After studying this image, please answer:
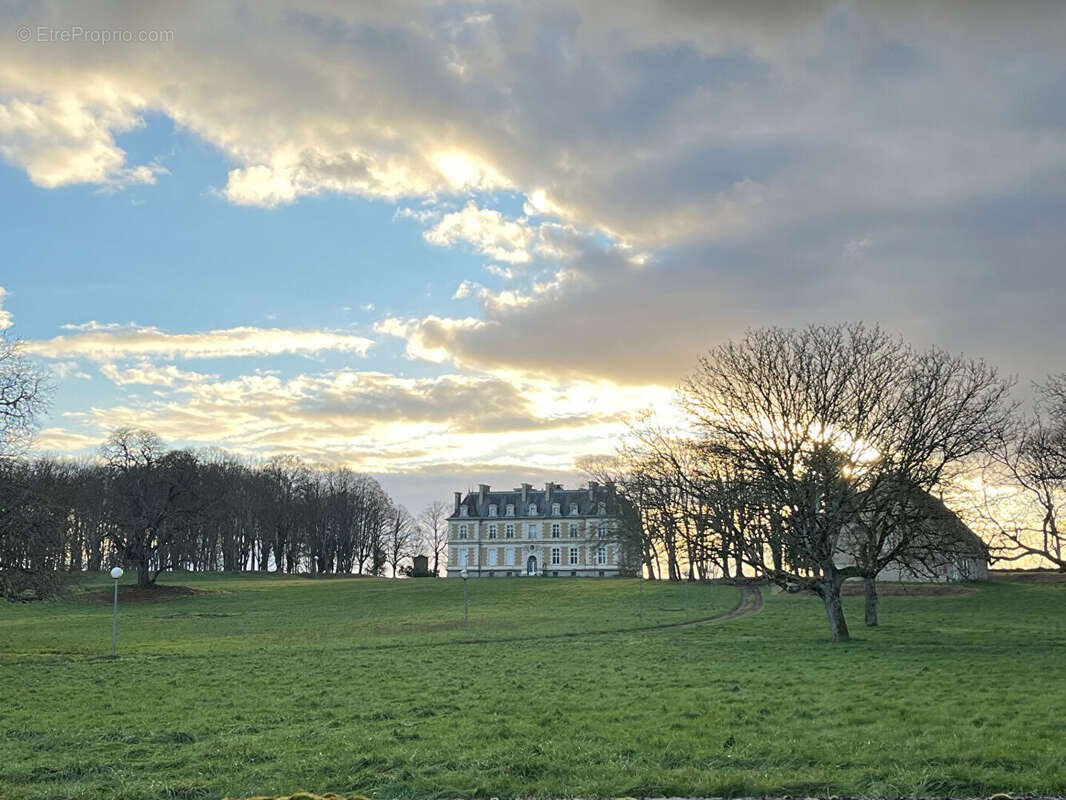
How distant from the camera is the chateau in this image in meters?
123

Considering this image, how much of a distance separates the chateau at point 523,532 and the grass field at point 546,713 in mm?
83066

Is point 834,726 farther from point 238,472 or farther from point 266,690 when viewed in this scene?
point 238,472

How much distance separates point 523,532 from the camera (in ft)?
412

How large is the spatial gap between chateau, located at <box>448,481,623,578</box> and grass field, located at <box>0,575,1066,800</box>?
273 ft

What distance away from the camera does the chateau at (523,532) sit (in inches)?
4836

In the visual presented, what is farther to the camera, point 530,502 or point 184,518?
point 530,502

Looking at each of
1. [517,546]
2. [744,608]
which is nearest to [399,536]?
[517,546]

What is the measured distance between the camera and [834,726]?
551 inches

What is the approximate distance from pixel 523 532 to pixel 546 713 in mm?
110556

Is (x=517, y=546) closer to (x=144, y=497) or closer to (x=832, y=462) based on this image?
(x=144, y=497)

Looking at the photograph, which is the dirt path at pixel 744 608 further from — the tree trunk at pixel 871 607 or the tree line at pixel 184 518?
the tree line at pixel 184 518

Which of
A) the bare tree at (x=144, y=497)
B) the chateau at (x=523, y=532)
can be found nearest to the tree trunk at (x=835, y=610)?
the bare tree at (x=144, y=497)

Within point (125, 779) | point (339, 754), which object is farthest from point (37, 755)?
point (339, 754)

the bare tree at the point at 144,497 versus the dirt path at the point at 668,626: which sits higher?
the bare tree at the point at 144,497
